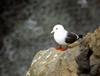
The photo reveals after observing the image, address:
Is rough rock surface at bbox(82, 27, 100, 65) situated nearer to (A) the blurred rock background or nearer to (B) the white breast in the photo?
(B) the white breast

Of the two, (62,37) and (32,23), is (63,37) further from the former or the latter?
(32,23)

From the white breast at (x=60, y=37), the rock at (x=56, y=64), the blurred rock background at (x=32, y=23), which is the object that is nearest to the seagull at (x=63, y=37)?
the white breast at (x=60, y=37)

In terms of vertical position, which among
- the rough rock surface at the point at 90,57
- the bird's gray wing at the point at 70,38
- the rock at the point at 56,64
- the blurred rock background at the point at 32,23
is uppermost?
the blurred rock background at the point at 32,23

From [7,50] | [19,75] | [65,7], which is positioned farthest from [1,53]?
[65,7]

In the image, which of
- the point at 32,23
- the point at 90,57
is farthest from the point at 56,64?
the point at 32,23

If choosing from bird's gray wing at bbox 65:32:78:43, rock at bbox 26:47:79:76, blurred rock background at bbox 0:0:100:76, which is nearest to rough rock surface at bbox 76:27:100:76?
rock at bbox 26:47:79:76

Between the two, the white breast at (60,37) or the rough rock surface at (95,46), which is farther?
the white breast at (60,37)

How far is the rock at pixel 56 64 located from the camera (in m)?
6.68

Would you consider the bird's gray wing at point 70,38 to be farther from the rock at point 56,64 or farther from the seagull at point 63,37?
the rock at point 56,64

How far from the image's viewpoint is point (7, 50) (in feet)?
50.9

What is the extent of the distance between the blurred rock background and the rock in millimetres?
7368

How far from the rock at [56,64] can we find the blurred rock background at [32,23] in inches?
290

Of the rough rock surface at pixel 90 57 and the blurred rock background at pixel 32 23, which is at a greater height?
the blurred rock background at pixel 32 23

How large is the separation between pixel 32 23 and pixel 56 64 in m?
9.22
